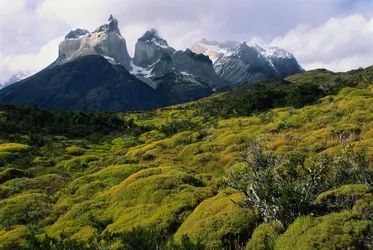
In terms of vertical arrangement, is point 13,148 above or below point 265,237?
above

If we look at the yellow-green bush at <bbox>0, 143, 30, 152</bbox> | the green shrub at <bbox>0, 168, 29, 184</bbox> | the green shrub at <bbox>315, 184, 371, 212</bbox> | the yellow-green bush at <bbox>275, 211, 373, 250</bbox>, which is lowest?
the green shrub at <bbox>0, 168, 29, 184</bbox>

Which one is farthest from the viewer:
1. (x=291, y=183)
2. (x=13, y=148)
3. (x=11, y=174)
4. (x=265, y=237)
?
(x=13, y=148)

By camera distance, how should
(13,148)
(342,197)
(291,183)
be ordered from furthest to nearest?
(13,148), (291,183), (342,197)

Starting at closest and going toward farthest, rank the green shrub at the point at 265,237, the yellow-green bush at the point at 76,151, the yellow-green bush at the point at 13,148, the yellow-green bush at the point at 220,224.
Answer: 1. the green shrub at the point at 265,237
2. the yellow-green bush at the point at 220,224
3. the yellow-green bush at the point at 13,148
4. the yellow-green bush at the point at 76,151

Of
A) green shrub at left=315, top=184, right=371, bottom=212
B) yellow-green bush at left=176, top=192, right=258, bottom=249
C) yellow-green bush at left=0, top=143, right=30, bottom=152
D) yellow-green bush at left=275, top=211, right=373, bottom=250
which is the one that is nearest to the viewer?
yellow-green bush at left=275, top=211, right=373, bottom=250

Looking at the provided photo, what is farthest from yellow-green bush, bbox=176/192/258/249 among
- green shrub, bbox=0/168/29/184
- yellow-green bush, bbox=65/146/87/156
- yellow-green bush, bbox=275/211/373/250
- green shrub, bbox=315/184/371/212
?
yellow-green bush, bbox=65/146/87/156

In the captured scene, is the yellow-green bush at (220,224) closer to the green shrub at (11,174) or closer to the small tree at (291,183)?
the small tree at (291,183)

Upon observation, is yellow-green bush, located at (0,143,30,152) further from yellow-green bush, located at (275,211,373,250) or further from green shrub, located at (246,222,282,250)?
yellow-green bush, located at (275,211,373,250)

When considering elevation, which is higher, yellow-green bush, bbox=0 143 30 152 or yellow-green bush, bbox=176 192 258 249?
yellow-green bush, bbox=0 143 30 152

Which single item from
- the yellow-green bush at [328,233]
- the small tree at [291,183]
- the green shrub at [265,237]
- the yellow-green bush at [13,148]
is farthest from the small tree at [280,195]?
the yellow-green bush at [13,148]

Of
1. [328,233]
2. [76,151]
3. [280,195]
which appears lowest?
[328,233]

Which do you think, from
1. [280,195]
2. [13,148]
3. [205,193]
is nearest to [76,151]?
[13,148]

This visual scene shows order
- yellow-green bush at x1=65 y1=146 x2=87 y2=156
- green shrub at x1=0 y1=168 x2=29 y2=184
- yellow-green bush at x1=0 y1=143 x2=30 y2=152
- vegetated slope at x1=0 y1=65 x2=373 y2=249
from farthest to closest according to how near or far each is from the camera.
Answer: yellow-green bush at x1=65 y1=146 x2=87 y2=156
yellow-green bush at x1=0 y1=143 x2=30 y2=152
green shrub at x1=0 y1=168 x2=29 y2=184
vegetated slope at x1=0 y1=65 x2=373 y2=249

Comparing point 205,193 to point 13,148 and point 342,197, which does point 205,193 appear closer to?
point 342,197
